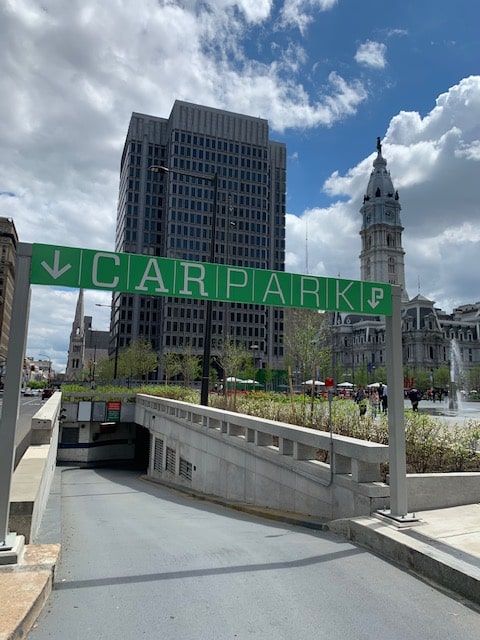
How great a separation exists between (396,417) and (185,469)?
485 inches

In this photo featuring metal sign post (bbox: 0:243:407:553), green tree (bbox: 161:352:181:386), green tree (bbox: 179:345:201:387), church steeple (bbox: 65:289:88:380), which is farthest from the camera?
church steeple (bbox: 65:289:88:380)

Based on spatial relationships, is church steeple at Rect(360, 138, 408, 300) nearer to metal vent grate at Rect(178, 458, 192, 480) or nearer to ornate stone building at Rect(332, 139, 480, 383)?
ornate stone building at Rect(332, 139, 480, 383)

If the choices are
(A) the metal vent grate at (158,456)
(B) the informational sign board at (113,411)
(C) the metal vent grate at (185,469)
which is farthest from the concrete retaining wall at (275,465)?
(B) the informational sign board at (113,411)

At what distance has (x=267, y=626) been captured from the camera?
3639 mm

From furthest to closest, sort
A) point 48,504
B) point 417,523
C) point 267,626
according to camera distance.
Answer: point 48,504 → point 417,523 → point 267,626

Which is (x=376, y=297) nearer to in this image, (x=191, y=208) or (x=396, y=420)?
(x=396, y=420)

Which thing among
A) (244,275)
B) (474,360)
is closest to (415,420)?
(244,275)

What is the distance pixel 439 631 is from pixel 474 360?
12089cm

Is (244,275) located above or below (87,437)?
above

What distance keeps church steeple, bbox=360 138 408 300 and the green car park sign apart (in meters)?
149

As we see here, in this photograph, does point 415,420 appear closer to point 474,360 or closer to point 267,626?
point 267,626

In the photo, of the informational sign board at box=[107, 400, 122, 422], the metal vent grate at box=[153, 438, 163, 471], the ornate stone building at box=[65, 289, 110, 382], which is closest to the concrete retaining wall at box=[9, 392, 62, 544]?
the metal vent grate at box=[153, 438, 163, 471]

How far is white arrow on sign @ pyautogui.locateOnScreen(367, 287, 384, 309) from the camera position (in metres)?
6.64

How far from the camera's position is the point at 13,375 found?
4879 millimetres
